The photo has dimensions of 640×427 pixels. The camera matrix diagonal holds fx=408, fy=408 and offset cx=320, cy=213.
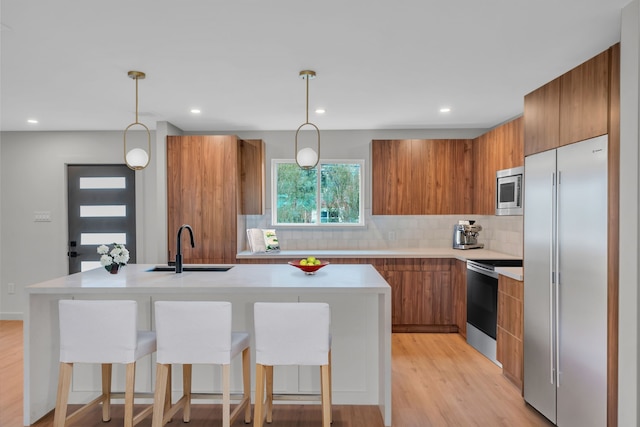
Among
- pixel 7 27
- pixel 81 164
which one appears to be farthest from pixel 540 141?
pixel 81 164

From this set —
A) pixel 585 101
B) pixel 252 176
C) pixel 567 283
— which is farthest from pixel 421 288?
pixel 585 101

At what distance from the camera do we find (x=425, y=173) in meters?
4.90

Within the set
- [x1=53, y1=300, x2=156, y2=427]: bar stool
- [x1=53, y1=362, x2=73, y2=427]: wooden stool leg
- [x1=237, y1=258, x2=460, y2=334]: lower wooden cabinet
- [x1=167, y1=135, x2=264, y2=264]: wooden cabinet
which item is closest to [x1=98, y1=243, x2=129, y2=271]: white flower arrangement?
[x1=53, y1=300, x2=156, y2=427]: bar stool

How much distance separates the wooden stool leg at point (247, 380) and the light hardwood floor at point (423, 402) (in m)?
0.06

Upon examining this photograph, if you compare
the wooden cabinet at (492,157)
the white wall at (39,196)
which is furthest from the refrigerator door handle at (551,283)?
the white wall at (39,196)

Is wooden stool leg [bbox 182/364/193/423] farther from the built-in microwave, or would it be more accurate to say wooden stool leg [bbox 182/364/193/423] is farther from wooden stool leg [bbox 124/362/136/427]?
the built-in microwave

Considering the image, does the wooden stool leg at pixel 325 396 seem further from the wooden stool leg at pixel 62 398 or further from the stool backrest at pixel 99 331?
the wooden stool leg at pixel 62 398

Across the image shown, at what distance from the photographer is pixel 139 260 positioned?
5156mm

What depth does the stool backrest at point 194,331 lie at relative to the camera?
2.24 m

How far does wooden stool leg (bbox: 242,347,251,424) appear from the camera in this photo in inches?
101

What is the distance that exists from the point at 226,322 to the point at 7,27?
2.06 meters

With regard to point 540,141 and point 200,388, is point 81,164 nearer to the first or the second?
point 200,388

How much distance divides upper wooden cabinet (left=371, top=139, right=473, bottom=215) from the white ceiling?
674mm

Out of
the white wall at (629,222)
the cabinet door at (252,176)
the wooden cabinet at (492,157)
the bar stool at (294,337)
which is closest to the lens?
the white wall at (629,222)
